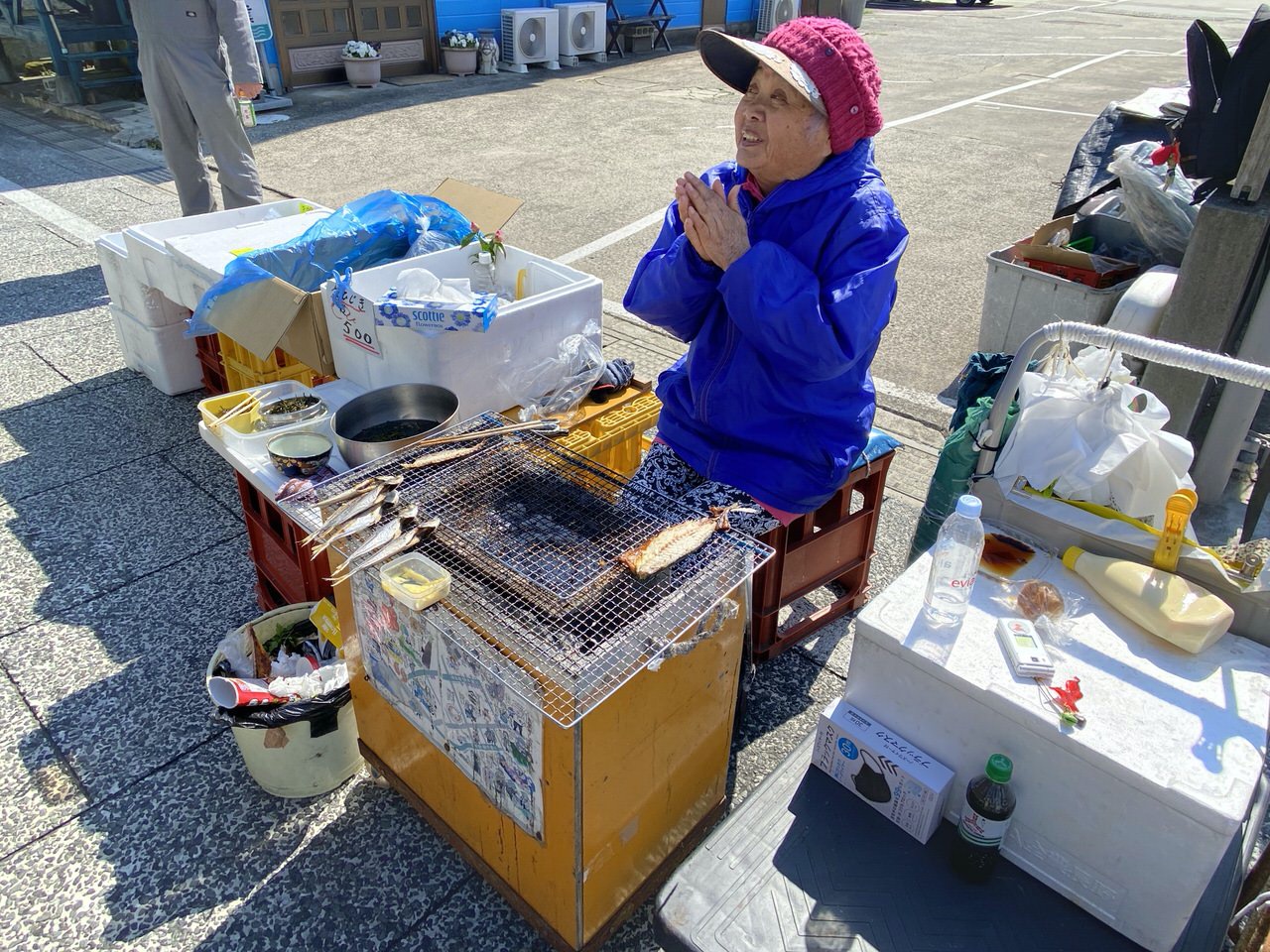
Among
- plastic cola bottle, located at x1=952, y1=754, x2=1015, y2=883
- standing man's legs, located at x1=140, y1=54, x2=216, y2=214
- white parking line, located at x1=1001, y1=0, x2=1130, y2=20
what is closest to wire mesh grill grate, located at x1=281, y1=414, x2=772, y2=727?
plastic cola bottle, located at x1=952, y1=754, x2=1015, y2=883

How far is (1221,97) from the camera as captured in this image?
3.49m

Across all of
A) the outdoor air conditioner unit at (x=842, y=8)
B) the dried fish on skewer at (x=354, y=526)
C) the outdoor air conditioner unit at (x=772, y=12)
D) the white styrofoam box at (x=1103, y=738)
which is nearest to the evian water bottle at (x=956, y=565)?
the white styrofoam box at (x=1103, y=738)

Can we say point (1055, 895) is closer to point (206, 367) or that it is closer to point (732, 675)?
point (732, 675)

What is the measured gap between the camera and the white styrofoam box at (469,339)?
2.86m

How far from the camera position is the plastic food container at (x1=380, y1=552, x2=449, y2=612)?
179 cm

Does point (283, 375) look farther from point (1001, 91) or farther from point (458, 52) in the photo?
point (1001, 91)

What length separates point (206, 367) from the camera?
4.38 m

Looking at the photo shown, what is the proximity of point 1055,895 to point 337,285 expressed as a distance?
286cm

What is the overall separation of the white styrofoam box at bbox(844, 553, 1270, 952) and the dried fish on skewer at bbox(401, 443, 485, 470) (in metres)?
1.16

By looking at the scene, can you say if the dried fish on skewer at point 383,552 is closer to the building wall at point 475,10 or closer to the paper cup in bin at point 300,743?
the paper cup in bin at point 300,743

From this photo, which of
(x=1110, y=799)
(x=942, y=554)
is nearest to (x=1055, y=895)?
(x=1110, y=799)

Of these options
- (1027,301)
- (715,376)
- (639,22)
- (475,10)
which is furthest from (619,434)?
(639,22)

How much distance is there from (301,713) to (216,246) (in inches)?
97.5

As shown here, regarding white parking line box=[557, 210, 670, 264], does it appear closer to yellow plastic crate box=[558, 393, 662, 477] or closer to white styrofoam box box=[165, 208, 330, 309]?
white styrofoam box box=[165, 208, 330, 309]
